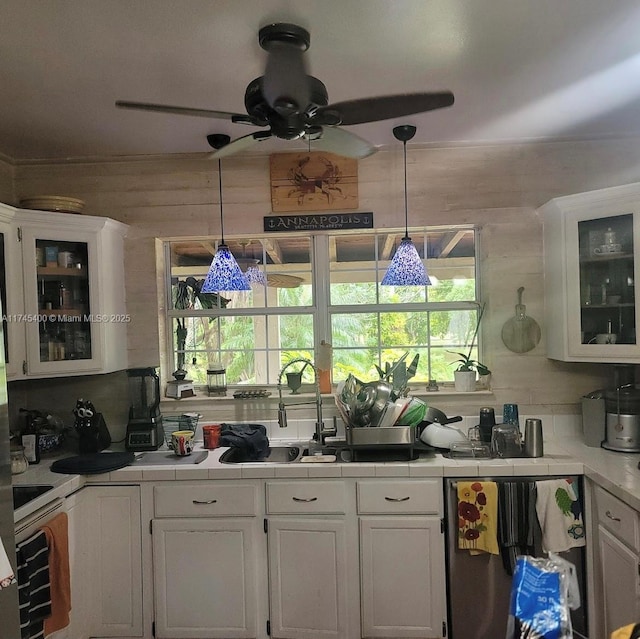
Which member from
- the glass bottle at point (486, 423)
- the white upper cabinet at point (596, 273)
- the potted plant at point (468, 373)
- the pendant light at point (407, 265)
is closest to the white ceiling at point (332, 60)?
the pendant light at point (407, 265)

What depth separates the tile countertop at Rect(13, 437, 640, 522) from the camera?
7.39 ft

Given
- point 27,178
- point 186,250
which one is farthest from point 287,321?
point 27,178

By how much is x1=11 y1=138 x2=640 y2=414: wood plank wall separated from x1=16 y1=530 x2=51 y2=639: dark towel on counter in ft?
3.91

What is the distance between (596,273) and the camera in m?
2.55

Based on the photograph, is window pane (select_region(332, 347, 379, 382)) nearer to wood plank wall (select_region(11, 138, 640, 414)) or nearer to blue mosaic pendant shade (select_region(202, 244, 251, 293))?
wood plank wall (select_region(11, 138, 640, 414))

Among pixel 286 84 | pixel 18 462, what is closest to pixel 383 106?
pixel 286 84

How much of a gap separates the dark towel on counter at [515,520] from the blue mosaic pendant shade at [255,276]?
5.55 ft

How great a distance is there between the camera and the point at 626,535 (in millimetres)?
1896

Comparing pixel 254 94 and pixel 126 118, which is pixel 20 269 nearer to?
pixel 126 118

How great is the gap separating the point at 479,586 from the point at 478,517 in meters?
0.31

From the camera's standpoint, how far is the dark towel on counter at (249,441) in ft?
8.63

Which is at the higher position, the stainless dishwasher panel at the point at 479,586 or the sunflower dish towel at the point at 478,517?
the sunflower dish towel at the point at 478,517

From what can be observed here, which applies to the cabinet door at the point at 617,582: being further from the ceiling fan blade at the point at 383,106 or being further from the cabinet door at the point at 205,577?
the ceiling fan blade at the point at 383,106

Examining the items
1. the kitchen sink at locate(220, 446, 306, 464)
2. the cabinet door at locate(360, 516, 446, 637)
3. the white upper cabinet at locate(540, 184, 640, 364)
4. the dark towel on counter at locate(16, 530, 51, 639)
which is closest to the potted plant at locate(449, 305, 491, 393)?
the white upper cabinet at locate(540, 184, 640, 364)
